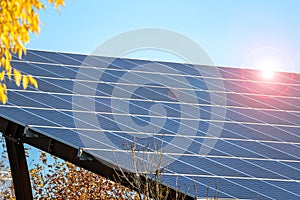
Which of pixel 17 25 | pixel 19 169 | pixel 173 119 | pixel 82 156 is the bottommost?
pixel 17 25

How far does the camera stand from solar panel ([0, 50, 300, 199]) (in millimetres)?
12406

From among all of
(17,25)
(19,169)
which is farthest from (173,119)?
(17,25)

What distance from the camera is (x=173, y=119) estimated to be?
15375 millimetres

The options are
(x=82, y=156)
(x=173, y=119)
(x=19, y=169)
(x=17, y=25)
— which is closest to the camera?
(x=17, y=25)

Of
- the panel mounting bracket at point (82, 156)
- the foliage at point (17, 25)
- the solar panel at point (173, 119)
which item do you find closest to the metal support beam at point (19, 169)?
the solar panel at point (173, 119)

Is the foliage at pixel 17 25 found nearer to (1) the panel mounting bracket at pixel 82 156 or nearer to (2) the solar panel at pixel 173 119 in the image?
(2) the solar panel at pixel 173 119

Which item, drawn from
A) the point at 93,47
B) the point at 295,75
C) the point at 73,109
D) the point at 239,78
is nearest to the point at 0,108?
the point at 73,109

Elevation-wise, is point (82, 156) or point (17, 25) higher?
point (82, 156)

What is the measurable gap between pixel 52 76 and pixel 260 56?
1101 cm

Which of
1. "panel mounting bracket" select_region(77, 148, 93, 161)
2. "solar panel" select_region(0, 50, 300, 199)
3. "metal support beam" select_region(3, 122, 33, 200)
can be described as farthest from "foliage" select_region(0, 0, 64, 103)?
"metal support beam" select_region(3, 122, 33, 200)

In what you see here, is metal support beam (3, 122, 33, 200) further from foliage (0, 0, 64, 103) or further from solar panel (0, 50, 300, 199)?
foliage (0, 0, 64, 103)

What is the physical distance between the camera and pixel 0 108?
13.3 m

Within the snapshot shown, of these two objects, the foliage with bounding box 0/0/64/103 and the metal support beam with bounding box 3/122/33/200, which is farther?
A: the metal support beam with bounding box 3/122/33/200

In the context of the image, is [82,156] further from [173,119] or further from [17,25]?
[17,25]
